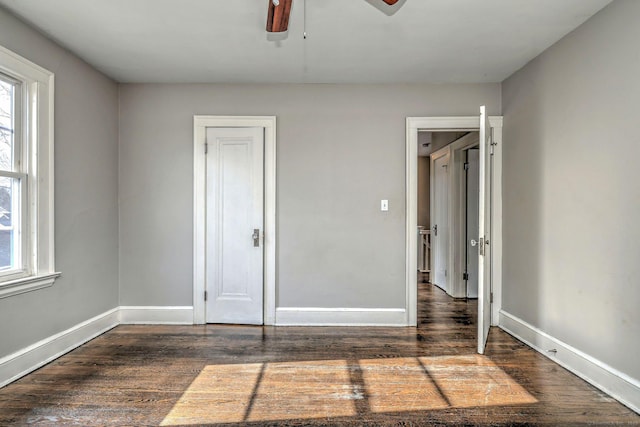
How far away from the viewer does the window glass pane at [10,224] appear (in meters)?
2.58

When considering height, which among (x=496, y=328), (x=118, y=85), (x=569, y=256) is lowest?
(x=496, y=328)

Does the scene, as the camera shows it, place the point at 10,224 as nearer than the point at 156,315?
Yes

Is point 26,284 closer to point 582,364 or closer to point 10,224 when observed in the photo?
point 10,224

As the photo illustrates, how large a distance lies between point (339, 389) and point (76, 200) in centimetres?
262

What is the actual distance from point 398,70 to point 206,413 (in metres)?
3.09

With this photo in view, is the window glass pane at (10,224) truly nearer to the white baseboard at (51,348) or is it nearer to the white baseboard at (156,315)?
Result: the white baseboard at (51,348)

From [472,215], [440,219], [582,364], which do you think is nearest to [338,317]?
[582,364]

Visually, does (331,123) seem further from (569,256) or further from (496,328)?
(496,328)

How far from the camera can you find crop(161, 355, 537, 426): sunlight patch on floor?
217 cm

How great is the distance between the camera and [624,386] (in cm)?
226

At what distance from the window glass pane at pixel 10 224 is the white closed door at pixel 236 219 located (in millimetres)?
1535

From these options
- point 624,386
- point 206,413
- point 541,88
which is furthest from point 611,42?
point 206,413

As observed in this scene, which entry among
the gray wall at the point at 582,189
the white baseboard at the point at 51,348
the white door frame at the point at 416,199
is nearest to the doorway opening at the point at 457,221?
the white door frame at the point at 416,199

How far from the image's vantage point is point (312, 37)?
2.84 meters
